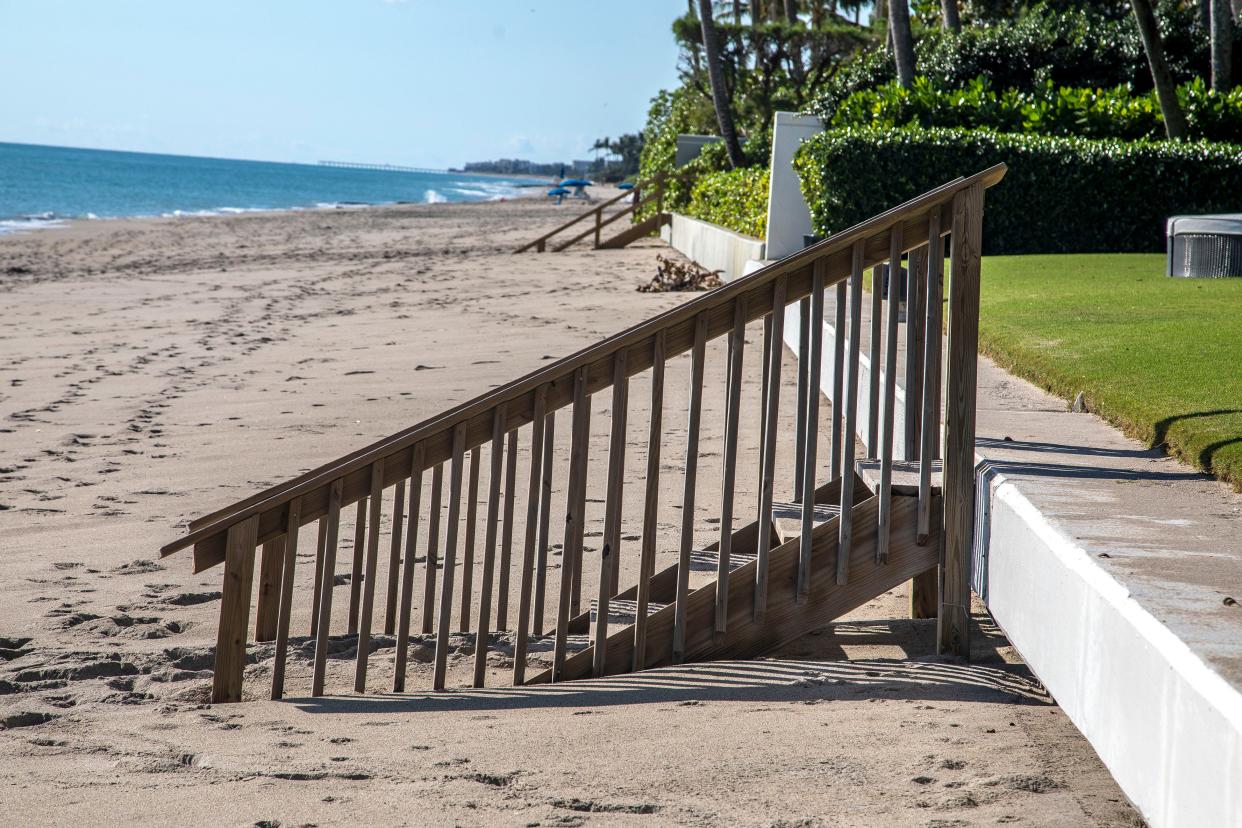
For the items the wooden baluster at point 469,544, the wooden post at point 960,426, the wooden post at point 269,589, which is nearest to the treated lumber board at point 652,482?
the wooden baluster at point 469,544

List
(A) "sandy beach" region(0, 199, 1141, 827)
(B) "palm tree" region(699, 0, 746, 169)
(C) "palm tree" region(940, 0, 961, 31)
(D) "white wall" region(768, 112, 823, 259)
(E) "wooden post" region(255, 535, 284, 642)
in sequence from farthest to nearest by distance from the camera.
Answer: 1. (B) "palm tree" region(699, 0, 746, 169)
2. (C) "palm tree" region(940, 0, 961, 31)
3. (D) "white wall" region(768, 112, 823, 259)
4. (E) "wooden post" region(255, 535, 284, 642)
5. (A) "sandy beach" region(0, 199, 1141, 827)

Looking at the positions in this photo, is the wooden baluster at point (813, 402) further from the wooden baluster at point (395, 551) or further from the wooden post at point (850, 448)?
the wooden baluster at point (395, 551)

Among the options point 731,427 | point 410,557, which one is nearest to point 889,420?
point 731,427

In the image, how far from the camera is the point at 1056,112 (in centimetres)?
1638

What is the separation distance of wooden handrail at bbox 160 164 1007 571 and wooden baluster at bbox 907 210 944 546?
0.34 ft

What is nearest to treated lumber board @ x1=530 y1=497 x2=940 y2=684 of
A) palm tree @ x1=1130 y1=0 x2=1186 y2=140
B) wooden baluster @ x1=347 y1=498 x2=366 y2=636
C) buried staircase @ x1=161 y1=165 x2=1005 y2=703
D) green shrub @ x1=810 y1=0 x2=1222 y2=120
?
buried staircase @ x1=161 y1=165 x2=1005 y2=703

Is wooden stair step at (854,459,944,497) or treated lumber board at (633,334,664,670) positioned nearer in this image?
treated lumber board at (633,334,664,670)

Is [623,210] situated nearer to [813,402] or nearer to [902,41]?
[902,41]

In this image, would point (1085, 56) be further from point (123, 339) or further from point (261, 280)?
point (123, 339)

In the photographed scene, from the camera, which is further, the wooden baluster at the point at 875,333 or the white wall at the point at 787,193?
the white wall at the point at 787,193

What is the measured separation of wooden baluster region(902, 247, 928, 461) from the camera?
13.7 ft

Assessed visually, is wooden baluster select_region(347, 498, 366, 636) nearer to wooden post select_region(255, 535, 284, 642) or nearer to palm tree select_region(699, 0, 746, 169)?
wooden post select_region(255, 535, 284, 642)

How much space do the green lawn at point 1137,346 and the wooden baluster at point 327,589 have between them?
9.89 ft

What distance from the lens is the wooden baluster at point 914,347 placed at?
417cm
